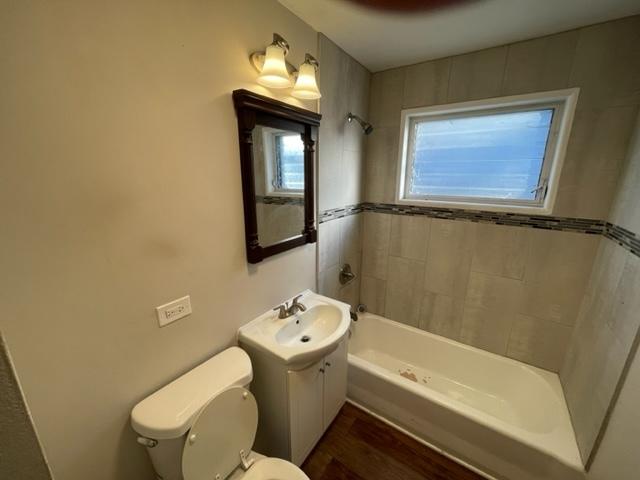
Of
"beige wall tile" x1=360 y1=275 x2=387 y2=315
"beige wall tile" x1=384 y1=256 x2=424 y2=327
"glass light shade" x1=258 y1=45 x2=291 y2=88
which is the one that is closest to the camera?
"glass light shade" x1=258 y1=45 x2=291 y2=88

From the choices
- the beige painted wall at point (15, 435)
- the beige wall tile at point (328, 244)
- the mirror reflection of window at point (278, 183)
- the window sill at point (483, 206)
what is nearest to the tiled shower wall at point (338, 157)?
the beige wall tile at point (328, 244)

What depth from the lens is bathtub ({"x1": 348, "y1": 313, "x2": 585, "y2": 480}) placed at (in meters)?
1.35

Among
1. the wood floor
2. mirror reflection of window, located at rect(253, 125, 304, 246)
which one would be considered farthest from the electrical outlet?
the wood floor

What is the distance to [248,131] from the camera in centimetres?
117

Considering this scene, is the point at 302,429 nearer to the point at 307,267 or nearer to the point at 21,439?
the point at 307,267

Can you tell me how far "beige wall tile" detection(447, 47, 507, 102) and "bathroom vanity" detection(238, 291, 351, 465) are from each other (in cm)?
170

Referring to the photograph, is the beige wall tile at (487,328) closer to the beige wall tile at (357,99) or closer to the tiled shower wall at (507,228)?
the tiled shower wall at (507,228)

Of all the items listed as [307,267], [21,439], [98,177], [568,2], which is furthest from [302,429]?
[568,2]

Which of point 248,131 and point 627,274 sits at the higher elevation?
point 248,131

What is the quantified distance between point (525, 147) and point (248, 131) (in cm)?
185

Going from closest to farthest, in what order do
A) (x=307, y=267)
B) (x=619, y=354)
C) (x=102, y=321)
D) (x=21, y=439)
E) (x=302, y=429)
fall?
(x=21, y=439) < (x=102, y=321) < (x=619, y=354) < (x=302, y=429) < (x=307, y=267)

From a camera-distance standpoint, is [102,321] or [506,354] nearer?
[102,321]

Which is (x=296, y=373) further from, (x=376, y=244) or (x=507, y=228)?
(x=507, y=228)

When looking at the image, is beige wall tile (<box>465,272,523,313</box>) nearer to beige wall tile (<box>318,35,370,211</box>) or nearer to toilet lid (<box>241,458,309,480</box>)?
beige wall tile (<box>318,35,370,211</box>)
